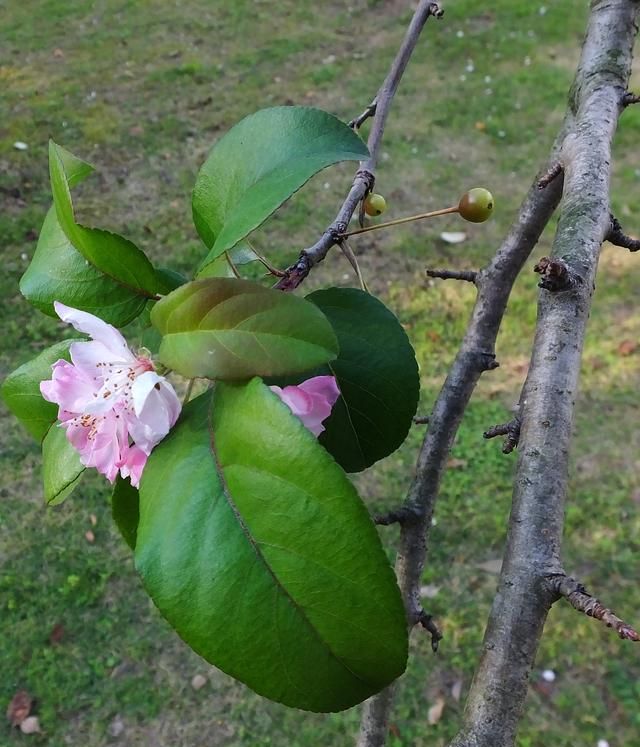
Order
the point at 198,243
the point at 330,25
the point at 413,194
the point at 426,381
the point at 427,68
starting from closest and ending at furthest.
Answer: the point at 426,381 < the point at 198,243 < the point at 413,194 < the point at 427,68 < the point at 330,25

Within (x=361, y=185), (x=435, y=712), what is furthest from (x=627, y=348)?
(x=361, y=185)

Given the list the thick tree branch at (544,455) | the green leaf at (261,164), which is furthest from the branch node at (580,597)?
the green leaf at (261,164)

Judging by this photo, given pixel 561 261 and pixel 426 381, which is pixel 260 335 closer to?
pixel 561 261

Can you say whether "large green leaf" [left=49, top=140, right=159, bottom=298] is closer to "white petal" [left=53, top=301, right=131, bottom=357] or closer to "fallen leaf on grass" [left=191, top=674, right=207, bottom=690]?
"white petal" [left=53, top=301, right=131, bottom=357]

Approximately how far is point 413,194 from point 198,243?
1.00 m

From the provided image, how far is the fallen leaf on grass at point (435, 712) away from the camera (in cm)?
183

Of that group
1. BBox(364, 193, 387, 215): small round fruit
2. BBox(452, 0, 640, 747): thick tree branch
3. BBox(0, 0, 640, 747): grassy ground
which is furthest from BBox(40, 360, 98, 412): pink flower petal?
BBox(0, 0, 640, 747): grassy ground

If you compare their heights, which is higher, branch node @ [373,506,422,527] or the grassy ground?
branch node @ [373,506,422,527]

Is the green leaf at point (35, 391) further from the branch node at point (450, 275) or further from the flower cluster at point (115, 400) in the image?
the branch node at point (450, 275)

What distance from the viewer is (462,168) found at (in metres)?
3.49

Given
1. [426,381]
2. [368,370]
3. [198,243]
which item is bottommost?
[426,381]

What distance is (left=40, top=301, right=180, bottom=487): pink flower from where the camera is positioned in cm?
55

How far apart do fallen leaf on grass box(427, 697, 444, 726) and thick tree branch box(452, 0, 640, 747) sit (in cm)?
147

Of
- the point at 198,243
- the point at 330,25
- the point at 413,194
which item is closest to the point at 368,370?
the point at 198,243
